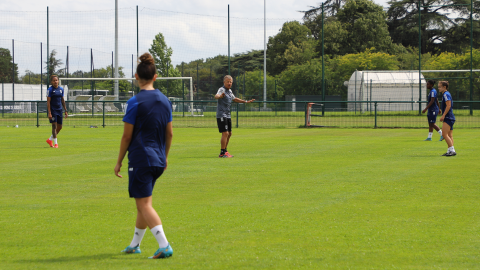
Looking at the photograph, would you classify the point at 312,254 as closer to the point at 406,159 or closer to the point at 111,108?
the point at 406,159

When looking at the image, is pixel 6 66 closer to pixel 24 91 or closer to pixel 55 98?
pixel 24 91

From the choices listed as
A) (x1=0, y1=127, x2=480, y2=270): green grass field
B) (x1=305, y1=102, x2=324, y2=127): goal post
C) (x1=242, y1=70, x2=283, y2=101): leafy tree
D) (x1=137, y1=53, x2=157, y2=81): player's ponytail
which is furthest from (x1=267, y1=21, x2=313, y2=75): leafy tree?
(x1=137, y1=53, x2=157, y2=81): player's ponytail

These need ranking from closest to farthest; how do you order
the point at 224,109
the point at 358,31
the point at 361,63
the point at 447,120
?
1. the point at 447,120
2. the point at 224,109
3. the point at 361,63
4. the point at 358,31

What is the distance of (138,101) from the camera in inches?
184

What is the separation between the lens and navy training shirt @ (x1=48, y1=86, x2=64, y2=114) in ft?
52.2

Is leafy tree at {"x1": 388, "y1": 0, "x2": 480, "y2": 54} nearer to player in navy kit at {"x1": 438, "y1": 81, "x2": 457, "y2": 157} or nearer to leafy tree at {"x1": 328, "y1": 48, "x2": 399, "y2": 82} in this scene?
leafy tree at {"x1": 328, "y1": 48, "x2": 399, "y2": 82}

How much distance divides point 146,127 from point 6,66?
5072 cm

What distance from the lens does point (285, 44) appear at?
7381 centimetres

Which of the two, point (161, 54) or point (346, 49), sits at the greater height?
point (346, 49)

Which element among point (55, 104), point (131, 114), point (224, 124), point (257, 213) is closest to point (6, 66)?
Result: point (55, 104)

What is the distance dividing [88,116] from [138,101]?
90.9 ft

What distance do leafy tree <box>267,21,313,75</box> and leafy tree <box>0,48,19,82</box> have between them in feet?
105

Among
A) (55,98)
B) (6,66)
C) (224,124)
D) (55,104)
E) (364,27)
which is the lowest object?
(224,124)

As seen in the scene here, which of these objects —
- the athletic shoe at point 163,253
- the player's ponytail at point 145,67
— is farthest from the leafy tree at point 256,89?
the athletic shoe at point 163,253
